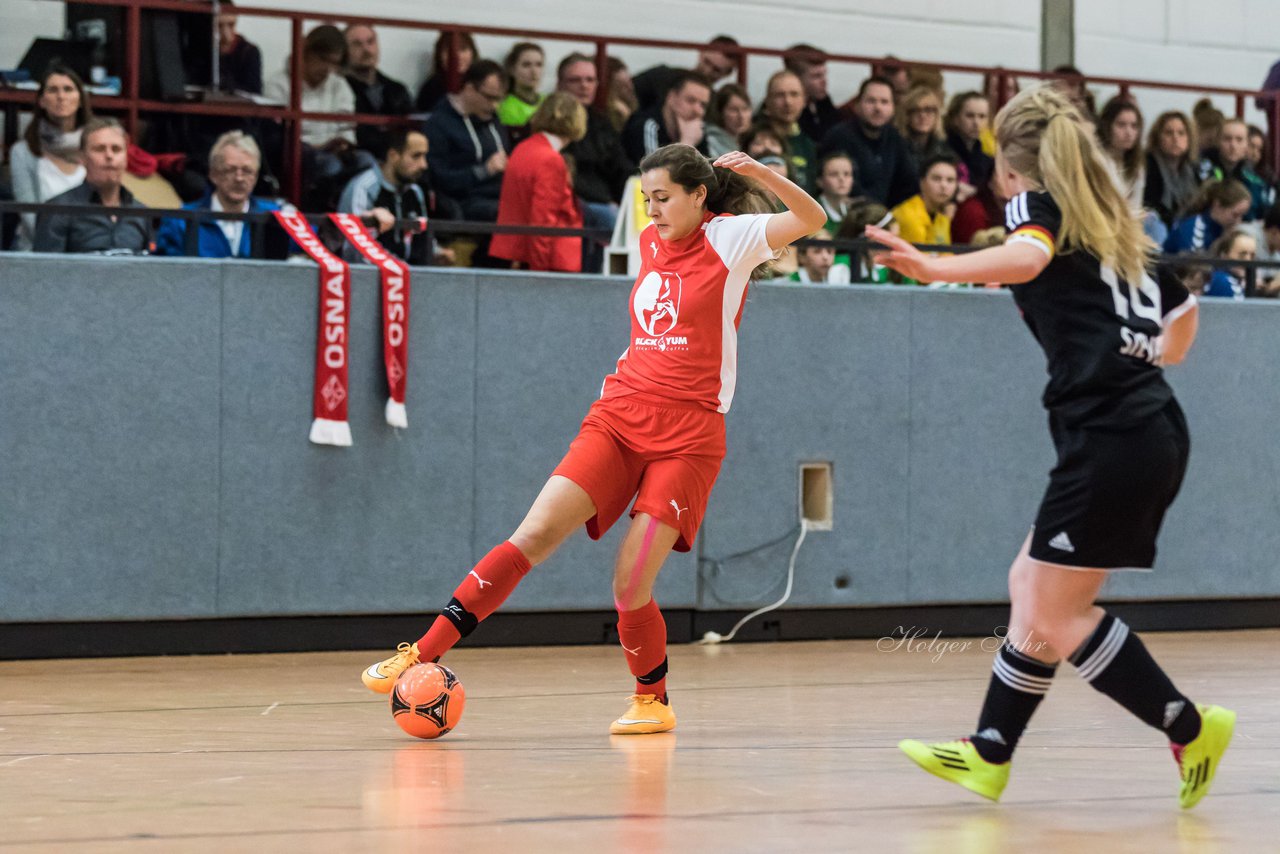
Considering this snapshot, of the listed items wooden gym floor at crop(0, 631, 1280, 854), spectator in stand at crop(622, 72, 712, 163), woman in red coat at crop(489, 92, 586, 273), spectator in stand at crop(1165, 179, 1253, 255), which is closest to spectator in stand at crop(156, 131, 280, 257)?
woman in red coat at crop(489, 92, 586, 273)

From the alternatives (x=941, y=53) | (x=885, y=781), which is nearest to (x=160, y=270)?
(x=885, y=781)

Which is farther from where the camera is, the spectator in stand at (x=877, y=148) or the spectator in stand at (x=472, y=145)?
the spectator in stand at (x=877, y=148)

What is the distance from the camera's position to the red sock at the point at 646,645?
527cm

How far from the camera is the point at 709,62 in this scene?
10.7 m

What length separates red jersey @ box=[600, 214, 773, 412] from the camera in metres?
5.25

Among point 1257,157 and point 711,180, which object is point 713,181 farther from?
point 1257,157

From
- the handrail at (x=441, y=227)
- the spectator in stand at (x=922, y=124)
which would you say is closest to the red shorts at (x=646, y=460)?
the handrail at (x=441, y=227)

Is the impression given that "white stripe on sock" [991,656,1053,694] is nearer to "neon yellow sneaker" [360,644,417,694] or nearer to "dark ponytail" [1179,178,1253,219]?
"neon yellow sneaker" [360,644,417,694]

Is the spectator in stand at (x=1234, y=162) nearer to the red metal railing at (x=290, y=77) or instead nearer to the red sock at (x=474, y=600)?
the red metal railing at (x=290, y=77)

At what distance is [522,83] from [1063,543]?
649 centimetres

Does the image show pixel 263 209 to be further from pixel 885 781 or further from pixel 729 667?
pixel 885 781

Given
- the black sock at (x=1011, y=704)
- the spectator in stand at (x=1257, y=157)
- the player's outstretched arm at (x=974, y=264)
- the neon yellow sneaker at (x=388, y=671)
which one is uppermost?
the spectator in stand at (x=1257, y=157)

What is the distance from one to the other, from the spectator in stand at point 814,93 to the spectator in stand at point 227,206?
3703mm

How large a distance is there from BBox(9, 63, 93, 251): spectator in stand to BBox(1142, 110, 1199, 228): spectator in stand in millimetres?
6362
